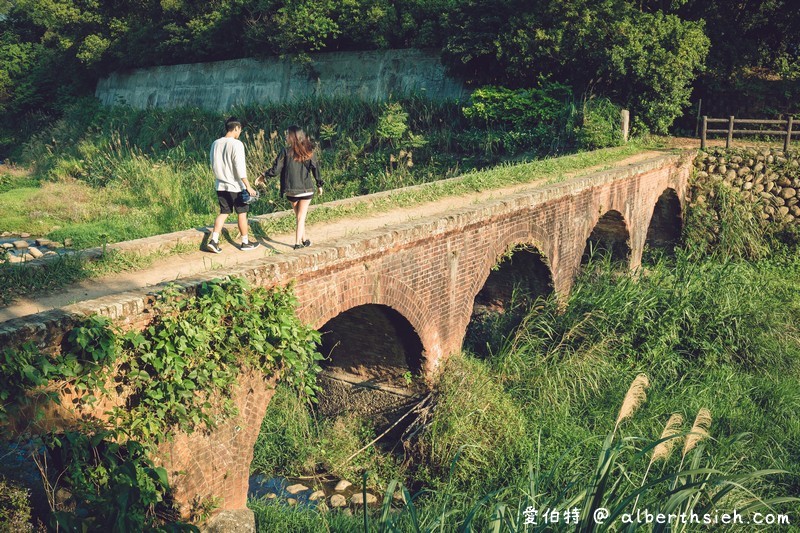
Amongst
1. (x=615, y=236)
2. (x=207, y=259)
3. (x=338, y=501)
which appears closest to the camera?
(x=207, y=259)

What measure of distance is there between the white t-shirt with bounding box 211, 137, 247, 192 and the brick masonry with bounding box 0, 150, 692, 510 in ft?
3.92

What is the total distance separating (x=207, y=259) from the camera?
270 inches

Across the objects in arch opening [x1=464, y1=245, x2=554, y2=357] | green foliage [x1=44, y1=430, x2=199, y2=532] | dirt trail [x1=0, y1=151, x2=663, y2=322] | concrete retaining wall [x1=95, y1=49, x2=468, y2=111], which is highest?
concrete retaining wall [x1=95, y1=49, x2=468, y2=111]

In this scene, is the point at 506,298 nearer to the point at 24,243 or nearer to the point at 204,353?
the point at 204,353

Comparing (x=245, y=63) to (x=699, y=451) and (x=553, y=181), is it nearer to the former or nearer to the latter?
(x=553, y=181)

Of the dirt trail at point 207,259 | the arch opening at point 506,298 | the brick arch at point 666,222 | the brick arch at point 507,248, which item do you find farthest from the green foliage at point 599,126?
the dirt trail at point 207,259

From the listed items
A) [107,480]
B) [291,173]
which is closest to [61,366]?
[107,480]

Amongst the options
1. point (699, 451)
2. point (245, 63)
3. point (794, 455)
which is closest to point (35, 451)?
point (699, 451)

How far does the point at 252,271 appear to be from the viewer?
5672 mm

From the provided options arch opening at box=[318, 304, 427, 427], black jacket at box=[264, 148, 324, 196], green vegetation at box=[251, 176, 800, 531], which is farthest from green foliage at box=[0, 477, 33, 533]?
arch opening at box=[318, 304, 427, 427]

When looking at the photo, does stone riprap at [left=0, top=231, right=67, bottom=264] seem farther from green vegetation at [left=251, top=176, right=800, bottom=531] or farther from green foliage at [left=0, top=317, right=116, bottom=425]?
green foliage at [left=0, top=317, right=116, bottom=425]

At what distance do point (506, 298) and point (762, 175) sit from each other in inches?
330

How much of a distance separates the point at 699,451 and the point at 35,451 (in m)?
4.10

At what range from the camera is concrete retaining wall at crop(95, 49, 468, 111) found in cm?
1953
